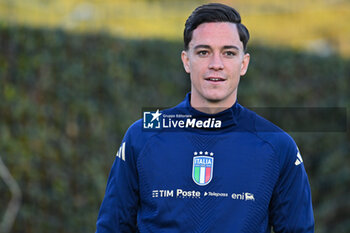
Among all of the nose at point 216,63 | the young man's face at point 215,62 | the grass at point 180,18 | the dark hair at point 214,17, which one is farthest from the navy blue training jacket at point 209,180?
the grass at point 180,18

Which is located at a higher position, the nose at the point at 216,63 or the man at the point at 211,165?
the nose at the point at 216,63

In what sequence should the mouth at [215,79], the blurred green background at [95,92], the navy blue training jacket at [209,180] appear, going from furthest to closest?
the blurred green background at [95,92], the mouth at [215,79], the navy blue training jacket at [209,180]

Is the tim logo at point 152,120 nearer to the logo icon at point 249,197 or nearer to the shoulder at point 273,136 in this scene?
the shoulder at point 273,136

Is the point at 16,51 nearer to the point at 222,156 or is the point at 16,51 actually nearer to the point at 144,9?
the point at 222,156

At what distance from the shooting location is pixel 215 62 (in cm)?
286

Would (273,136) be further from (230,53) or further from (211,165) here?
(230,53)

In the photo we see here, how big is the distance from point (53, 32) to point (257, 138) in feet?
20.5

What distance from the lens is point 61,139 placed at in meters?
8.04

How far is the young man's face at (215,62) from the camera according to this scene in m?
2.86

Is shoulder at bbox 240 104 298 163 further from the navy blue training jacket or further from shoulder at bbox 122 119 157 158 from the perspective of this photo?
shoulder at bbox 122 119 157 158

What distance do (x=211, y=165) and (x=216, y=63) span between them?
0.58m

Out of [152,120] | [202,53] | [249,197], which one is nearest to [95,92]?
[152,120]

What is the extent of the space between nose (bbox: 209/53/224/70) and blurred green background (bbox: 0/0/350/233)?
16.7ft

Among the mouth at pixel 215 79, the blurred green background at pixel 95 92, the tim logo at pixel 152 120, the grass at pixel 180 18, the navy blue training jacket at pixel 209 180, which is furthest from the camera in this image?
the grass at pixel 180 18
